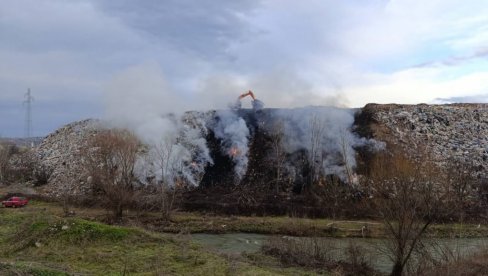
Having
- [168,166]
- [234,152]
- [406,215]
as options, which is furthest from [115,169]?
[406,215]

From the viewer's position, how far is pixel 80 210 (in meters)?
34.5

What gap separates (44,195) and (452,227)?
3010 cm

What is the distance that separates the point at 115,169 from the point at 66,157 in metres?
16.3

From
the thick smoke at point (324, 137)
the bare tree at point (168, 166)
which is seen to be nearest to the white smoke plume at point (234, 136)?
the thick smoke at point (324, 137)

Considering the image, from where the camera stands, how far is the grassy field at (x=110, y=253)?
16.1 m

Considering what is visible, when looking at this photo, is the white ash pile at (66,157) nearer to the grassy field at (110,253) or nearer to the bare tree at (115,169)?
the bare tree at (115,169)

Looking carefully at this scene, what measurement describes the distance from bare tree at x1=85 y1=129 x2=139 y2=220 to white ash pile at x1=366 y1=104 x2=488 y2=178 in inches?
890

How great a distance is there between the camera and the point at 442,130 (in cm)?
4641

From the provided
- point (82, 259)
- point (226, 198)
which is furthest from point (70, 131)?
point (82, 259)

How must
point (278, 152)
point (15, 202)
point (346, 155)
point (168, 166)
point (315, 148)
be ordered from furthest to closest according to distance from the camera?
point (315, 148) → point (278, 152) → point (346, 155) → point (168, 166) → point (15, 202)

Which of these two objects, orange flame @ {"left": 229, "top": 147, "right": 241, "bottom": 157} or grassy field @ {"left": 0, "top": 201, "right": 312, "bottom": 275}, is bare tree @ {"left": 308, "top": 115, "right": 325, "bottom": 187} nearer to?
orange flame @ {"left": 229, "top": 147, "right": 241, "bottom": 157}

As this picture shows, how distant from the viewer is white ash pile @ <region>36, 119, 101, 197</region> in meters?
41.2

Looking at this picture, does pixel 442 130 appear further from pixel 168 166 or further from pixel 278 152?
pixel 168 166

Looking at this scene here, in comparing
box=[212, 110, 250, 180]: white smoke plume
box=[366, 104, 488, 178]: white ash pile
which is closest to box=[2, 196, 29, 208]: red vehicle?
box=[212, 110, 250, 180]: white smoke plume
